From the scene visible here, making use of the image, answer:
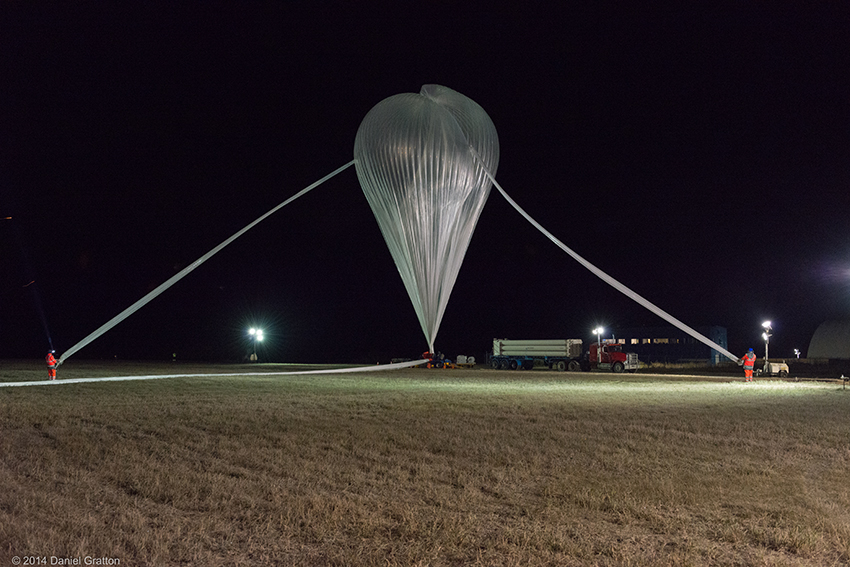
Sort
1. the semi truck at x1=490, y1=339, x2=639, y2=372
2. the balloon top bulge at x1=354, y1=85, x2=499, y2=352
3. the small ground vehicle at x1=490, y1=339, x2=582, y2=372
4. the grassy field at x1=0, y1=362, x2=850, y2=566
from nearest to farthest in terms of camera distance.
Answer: the grassy field at x1=0, y1=362, x2=850, y2=566
the balloon top bulge at x1=354, y1=85, x2=499, y2=352
the semi truck at x1=490, y1=339, x2=639, y2=372
the small ground vehicle at x1=490, y1=339, x2=582, y2=372

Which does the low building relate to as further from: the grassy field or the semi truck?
the grassy field

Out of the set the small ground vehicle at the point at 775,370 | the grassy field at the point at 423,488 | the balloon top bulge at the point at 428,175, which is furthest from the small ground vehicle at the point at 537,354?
the grassy field at the point at 423,488

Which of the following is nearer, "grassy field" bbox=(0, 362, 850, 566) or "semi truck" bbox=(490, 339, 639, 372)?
"grassy field" bbox=(0, 362, 850, 566)

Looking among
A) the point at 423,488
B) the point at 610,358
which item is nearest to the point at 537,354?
the point at 610,358

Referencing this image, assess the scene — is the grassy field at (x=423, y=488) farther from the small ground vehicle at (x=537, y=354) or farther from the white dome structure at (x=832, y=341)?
the white dome structure at (x=832, y=341)

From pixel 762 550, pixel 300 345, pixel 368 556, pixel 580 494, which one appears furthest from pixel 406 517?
pixel 300 345

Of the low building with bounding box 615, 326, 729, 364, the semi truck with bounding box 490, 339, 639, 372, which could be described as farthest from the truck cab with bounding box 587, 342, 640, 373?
the low building with bounding box 615, 326, 729, 364

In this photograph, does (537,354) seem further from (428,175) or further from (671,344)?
(428,175)

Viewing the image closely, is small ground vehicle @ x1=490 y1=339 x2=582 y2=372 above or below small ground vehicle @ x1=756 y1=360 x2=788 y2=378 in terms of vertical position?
above
